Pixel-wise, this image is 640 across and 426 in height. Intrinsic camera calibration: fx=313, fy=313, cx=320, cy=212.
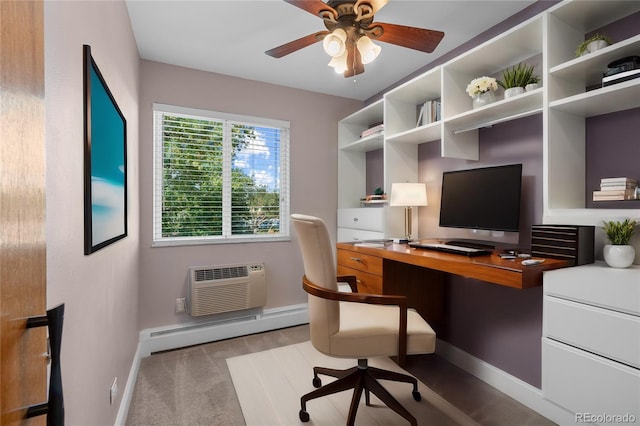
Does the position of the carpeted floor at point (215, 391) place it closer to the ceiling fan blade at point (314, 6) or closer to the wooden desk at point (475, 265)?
the wooden desk at point (475, 265)

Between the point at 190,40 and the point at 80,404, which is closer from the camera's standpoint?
the point at 80,404

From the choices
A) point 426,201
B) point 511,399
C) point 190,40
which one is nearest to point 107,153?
point 190,40

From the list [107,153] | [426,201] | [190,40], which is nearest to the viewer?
[107,153]

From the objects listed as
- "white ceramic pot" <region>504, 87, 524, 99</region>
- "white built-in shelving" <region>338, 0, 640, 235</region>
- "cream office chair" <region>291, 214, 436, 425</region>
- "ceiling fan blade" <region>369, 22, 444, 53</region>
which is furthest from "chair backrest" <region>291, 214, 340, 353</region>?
"white ceramic pot" <region>504, 87, 524, 99</region>

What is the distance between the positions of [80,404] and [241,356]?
1.66 metres

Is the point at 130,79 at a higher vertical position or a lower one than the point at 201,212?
higher

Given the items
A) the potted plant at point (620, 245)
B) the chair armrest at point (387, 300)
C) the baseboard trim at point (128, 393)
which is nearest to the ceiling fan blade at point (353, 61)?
the chair armrest at point (387, 300)

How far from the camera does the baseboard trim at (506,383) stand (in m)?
1.84

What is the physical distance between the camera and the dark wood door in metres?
0.41

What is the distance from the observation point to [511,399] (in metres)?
2.08

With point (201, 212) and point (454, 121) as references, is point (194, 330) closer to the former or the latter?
point (201, 212)

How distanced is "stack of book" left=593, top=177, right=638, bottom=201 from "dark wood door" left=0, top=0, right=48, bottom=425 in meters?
2.21

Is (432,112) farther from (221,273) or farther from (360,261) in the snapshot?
(221,273)

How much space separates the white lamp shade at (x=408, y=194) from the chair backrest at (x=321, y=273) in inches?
49.8
